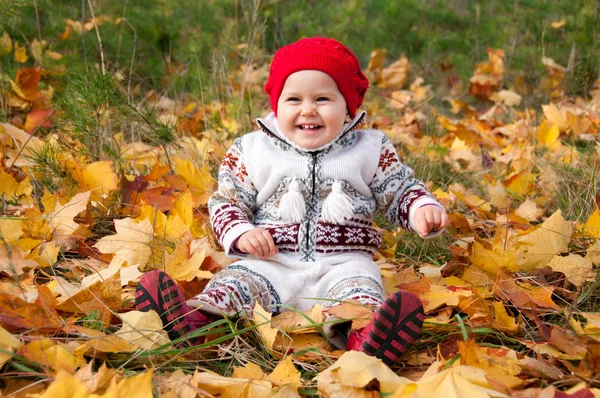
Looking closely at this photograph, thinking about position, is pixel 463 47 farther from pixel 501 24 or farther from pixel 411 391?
pixel 411 391

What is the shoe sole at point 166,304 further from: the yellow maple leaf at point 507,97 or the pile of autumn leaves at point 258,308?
the yellow maple leaf at point 507,97

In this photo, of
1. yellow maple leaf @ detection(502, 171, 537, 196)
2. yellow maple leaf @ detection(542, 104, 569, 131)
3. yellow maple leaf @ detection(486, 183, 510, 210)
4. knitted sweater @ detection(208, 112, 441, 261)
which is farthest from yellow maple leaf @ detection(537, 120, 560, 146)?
knitted sweater @ detection(208, 112, 441, 261)

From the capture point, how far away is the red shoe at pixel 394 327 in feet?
4.49

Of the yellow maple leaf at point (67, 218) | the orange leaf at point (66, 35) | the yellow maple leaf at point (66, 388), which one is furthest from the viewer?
the orange leaf at point (66, 35)

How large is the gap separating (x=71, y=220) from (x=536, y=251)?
4.52 feet

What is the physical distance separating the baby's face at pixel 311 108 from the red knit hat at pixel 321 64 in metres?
0.02

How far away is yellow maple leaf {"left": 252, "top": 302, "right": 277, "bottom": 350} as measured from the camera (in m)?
1.45

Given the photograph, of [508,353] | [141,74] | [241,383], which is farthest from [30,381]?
[141,74]

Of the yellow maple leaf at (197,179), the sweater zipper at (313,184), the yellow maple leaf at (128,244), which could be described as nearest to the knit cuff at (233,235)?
the sweater zipper at (313,184)

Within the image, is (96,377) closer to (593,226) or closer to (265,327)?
(265,327)

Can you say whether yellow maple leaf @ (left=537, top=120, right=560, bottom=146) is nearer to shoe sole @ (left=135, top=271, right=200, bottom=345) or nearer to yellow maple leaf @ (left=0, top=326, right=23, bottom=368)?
shoe sole @ (left=135, top=271, right=200, bottom=345)

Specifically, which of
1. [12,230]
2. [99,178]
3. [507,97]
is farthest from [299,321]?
[507,97]

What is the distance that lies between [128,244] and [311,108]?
2.20ft

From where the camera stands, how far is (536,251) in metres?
1.83
